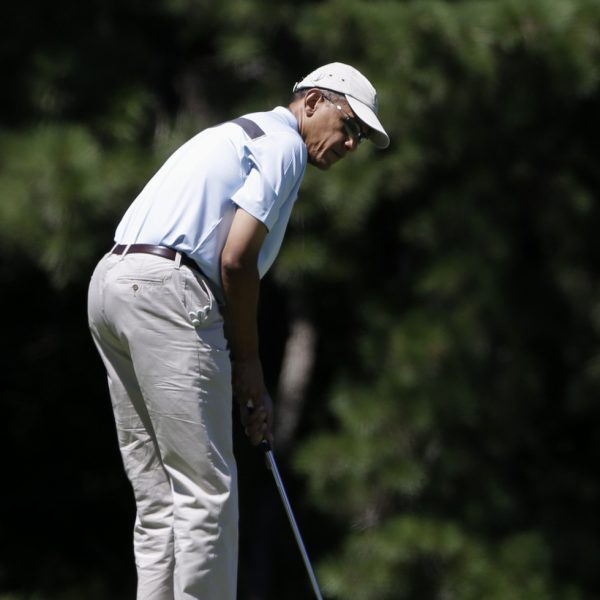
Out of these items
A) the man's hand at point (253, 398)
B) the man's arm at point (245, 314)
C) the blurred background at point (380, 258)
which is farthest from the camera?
the blurred background at point (380, 258)

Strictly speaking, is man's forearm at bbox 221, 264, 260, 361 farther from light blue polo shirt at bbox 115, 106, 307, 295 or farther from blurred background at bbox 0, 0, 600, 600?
blurred background at bbox 0, 0, 600, 600

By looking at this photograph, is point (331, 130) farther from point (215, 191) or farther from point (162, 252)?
point (162, 252)

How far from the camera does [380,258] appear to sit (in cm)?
439

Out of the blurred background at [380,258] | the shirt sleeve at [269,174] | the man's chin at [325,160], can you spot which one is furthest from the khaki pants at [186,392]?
the blurred background at [380,258]

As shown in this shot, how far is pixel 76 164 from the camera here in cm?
352

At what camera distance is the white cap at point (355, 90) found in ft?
6.81

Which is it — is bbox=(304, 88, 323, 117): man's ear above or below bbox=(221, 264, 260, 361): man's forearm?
above

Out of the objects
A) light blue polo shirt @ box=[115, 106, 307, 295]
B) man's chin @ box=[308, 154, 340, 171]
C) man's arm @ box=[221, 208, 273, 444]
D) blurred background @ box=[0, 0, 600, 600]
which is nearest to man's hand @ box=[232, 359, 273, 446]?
man's arm @ box=[221, 208, 273, 444]

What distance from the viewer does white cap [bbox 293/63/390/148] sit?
81.7 inches

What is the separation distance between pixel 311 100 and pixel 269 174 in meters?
0.23

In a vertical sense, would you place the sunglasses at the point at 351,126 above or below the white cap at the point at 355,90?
below

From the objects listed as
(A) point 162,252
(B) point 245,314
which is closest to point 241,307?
(B) point 245,314

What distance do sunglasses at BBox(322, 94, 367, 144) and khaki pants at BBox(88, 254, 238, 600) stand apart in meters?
0.37

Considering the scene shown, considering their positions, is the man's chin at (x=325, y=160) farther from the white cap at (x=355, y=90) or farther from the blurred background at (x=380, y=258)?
the blurred background at (x=380, y=258)
